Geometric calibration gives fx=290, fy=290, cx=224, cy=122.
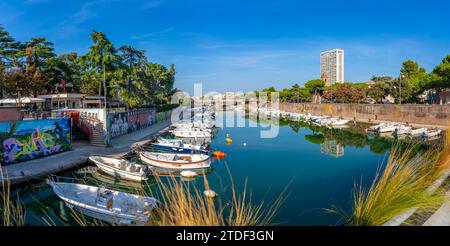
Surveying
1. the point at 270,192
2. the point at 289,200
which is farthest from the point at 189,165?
the point at 289,200

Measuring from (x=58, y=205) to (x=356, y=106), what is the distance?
44.5 m

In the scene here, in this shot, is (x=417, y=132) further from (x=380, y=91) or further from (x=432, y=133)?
(x=380, y=91)

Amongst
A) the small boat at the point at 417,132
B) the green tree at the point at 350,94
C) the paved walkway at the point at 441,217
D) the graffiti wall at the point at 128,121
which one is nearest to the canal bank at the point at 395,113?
the small boat at the point at 417,132

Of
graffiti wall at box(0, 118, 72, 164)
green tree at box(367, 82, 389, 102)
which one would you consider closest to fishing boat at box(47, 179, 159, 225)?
graffiti wall at box(0, 118, 72, 164)

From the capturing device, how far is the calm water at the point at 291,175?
391 inches

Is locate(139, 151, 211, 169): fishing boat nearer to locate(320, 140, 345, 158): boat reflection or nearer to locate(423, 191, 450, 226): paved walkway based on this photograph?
locate(320, 140, 345, 158): boat reflection

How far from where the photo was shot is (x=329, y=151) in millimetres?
22859

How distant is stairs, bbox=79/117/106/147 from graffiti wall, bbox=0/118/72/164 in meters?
2.15

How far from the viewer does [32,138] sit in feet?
47.7

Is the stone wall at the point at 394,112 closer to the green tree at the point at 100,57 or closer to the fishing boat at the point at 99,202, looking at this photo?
the fishing boat at the point at 99,202

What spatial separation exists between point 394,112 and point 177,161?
3274cm

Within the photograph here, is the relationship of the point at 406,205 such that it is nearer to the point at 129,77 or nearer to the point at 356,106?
the point at 129,77

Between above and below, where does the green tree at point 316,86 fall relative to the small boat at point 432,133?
above

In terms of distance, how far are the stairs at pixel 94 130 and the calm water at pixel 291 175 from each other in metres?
4.52
